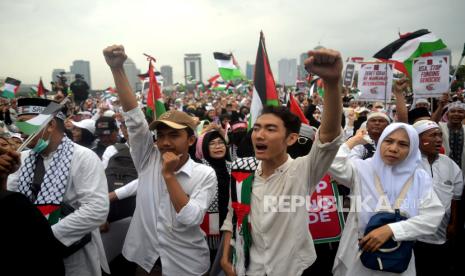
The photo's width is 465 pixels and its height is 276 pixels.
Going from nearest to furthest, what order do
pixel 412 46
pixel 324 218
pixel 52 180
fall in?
1. pixel 52 180
2. pixel 324 218
3. pixel 412 46

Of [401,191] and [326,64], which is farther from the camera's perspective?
[401,191]

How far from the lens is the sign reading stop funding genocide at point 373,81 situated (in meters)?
6.78

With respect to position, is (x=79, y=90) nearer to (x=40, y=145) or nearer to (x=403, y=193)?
(x=40, y=145)

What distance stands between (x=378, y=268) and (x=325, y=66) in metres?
1.43

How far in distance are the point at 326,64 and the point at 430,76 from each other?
18.1 ft

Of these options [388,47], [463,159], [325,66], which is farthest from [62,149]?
[388,47]

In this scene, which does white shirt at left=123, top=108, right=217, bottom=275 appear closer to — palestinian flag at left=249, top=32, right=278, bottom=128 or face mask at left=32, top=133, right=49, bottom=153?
face mask at left=32, top=133, right=49, bottom=153

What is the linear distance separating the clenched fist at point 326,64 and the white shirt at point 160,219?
1232 mm

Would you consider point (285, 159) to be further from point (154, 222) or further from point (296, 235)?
point (154, 222)

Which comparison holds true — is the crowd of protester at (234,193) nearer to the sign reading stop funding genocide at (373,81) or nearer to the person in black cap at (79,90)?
the sign reading stop funding genocide at (373,81)

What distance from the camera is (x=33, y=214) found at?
152cm

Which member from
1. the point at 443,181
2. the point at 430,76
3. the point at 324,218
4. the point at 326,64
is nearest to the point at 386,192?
the point at 324,218

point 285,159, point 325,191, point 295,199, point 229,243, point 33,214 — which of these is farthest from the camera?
point 325,191

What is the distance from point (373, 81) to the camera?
686 cm
